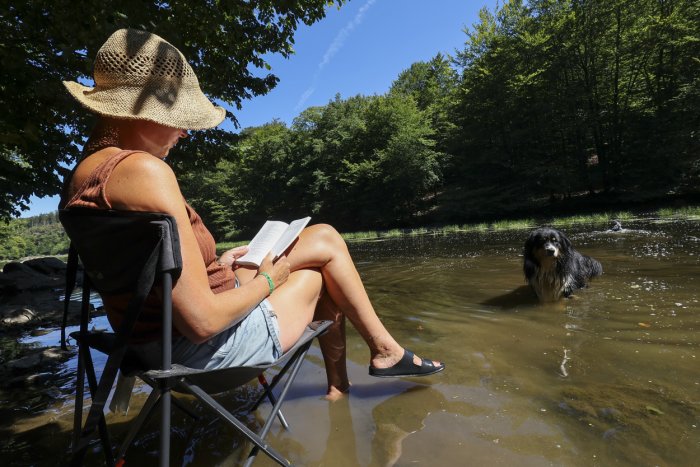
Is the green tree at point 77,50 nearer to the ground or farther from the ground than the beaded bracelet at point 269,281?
farther from the ground

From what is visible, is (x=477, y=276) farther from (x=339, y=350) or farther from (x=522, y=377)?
(x=339, y=350)

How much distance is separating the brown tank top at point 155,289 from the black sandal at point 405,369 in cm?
95

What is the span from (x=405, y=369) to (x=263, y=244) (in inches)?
38.9

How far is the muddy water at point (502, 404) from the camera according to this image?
1.58 meters

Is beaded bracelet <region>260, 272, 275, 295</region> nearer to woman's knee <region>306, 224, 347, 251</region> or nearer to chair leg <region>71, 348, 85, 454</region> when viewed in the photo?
woman's knee <region>306, 224, 347, 251</region>

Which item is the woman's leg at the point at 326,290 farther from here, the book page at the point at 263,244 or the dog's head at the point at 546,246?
the dog's head at the point at 546,246

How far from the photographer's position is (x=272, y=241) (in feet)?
6.32

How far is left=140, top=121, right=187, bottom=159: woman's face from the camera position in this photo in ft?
4.29

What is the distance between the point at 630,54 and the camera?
72.8 feet

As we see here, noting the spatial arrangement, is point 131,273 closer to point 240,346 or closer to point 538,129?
point 240,346

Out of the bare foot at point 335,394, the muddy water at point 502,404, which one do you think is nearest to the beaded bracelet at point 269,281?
the muddy water at point 502,404

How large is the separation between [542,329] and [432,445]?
2.00 meters

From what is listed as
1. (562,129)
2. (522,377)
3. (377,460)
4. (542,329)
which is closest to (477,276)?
(542,329)

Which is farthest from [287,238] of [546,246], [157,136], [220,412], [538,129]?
[538,129]
